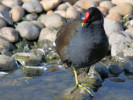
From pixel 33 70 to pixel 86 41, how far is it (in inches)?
96.3

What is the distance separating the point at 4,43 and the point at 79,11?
10.9 ft

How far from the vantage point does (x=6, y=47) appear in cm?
673

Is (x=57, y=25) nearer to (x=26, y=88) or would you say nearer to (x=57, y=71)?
(x=57, y=71)

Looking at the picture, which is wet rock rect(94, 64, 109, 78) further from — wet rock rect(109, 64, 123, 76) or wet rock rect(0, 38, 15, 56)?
wet rock rect(0, 38, 15, 56)

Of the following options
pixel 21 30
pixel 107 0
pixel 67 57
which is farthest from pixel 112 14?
pixel 67 57

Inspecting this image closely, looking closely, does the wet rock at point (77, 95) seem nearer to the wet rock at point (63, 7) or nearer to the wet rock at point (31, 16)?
the wet rock at point (31, 16)

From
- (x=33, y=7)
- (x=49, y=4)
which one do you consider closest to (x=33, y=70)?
(x=33, y=7)

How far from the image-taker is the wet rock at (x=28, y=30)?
7.25 m

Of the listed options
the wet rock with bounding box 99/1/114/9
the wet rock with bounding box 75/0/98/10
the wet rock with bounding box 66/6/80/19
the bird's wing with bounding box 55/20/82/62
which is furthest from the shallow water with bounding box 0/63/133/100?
the wet rock with bounding box 99/1/114/9

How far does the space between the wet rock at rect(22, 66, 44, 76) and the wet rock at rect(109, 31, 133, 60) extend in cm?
235

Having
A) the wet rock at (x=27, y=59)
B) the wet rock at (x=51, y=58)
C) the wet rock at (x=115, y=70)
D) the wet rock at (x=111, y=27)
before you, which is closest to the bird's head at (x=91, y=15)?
the wet rock at (x=115, y=70)

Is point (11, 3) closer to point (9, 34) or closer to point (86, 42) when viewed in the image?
point (9, 34)

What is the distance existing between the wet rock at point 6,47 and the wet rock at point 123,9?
4.34 m

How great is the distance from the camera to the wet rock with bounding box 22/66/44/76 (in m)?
5.62
